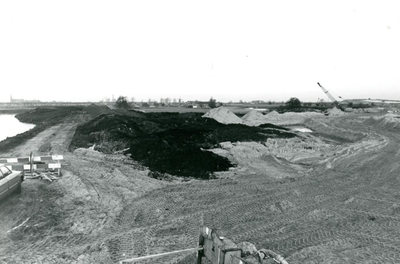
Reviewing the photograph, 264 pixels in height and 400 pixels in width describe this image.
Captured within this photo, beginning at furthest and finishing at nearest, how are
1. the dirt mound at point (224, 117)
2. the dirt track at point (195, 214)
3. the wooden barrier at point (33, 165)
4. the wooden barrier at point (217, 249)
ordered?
the dirt mound at point (224, 117)
the wooden barrier at point (33, 165)
the dirt track at point (195, 214)
the wooden barrier at point (217, 249)

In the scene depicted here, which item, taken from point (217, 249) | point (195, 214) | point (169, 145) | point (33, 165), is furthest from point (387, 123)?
point (217, 249)

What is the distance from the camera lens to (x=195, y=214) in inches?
361

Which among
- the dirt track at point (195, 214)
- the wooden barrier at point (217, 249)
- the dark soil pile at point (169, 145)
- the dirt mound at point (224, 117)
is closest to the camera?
the wooden barrier at point (217, 249)

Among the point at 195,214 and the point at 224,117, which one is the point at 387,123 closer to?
the point at 224,117

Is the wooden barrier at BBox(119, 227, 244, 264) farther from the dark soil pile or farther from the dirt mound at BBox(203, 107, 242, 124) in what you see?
the dirt mound at BBox(203, 107, 242, 124)

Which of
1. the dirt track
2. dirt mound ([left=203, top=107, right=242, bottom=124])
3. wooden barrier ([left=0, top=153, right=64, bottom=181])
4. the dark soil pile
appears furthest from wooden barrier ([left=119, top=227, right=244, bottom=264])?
dirt mound ([left=203, top=107, right=242, bottom=124])

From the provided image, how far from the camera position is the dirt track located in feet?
22.6

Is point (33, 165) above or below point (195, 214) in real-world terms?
above

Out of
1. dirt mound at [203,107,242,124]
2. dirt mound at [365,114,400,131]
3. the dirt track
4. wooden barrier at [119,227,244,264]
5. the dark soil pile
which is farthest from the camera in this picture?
dirt mound at [203,107,242,124]

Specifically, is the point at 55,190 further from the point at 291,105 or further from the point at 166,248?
the point at 291,105

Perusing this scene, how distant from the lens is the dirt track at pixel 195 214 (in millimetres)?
6883

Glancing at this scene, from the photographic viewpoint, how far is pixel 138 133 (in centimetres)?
2483

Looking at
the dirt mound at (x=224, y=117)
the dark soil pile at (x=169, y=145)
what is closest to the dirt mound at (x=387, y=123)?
the dark soil pile at (x=169, y=145)

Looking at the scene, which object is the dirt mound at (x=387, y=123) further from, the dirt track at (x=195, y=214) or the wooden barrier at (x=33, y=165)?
the wooden barrier at (x=33, y=165)
